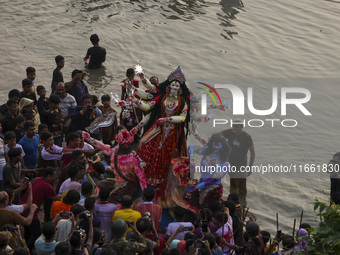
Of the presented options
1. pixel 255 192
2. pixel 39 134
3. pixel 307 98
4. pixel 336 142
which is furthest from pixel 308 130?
pixel 39 134

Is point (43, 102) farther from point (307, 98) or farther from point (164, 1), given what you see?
point (164, 1)

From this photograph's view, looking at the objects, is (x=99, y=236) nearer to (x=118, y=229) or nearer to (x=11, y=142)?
(x=118, y=229)

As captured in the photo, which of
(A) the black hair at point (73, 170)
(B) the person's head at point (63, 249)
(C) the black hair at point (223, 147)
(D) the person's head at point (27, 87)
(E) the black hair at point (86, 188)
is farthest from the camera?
(D) the person's head at point (27, 87)

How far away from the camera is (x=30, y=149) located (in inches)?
474

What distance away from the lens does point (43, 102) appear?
45.9ft

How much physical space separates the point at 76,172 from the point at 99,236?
164cm

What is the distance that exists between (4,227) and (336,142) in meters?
10.0

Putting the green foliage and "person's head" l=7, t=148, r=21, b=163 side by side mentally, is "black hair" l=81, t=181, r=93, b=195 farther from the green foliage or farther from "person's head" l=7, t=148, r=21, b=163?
the green foliage

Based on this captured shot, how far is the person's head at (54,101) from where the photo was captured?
13.5 meters

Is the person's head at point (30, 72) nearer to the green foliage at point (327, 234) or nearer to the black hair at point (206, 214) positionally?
the black hair at point (206, 214)

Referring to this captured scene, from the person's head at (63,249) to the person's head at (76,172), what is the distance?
7.55 ft

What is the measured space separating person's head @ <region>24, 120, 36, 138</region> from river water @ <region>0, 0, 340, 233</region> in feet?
17.4

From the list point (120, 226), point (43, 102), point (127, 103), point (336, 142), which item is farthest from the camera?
point (336, 142)

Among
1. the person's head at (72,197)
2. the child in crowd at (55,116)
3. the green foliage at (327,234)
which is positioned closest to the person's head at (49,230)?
the person's head at (72,197)
